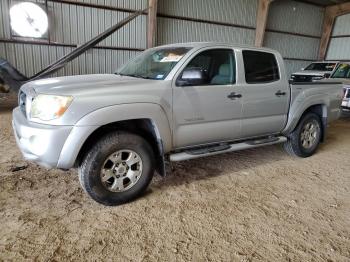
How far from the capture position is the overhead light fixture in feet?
28.8

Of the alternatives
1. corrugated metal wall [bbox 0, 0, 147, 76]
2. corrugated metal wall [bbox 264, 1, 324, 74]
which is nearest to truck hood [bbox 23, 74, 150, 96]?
corrugated metal wall [bbox 0, 0, 147, 76]

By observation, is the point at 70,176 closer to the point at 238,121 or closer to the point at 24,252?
the point at 24,252

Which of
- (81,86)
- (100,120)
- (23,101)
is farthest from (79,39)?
(100,120)

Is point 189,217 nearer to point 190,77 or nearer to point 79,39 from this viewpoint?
point 190,77

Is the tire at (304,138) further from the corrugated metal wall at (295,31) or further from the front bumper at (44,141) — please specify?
the corrugated metal wall at (295,31)

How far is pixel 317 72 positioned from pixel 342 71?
1.02m

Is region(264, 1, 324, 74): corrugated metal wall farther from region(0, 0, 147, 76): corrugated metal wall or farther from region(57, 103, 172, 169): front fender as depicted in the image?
region(57, 103, 172, 169): front fender

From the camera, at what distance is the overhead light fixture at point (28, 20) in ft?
28.8

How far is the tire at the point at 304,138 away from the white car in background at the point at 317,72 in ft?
17.7

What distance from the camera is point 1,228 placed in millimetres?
2447

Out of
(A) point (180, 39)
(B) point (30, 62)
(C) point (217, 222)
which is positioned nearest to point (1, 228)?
(C) point (217, 222)

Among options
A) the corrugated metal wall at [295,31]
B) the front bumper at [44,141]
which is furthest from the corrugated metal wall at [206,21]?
the front bumper at [44,141]

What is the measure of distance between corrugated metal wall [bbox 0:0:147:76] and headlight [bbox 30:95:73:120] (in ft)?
25.4

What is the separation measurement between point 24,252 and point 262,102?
3.21 m
